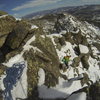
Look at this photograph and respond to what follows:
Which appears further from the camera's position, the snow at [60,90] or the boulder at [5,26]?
the boulder at [5,26]

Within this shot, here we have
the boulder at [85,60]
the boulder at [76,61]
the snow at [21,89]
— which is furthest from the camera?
the boulder at [85,60]

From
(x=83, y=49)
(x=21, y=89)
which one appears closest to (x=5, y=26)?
(x=21, y=89)

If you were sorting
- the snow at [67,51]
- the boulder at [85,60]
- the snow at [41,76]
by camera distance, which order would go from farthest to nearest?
the boulder at [85,60] < the snow at [67,51] < the snow at [41,76]

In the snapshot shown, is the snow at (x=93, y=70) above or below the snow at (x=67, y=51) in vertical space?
below

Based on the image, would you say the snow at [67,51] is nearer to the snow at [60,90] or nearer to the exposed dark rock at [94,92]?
the snow at [60,90]

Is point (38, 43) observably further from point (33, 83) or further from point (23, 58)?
point (33, 83)

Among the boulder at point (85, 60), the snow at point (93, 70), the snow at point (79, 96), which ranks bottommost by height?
the snow at point (93, 70)

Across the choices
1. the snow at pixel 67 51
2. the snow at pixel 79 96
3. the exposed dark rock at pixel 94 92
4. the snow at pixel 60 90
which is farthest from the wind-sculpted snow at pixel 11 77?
the exposed dark rock at pixel 94 92

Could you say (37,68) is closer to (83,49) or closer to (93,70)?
(93,70)
